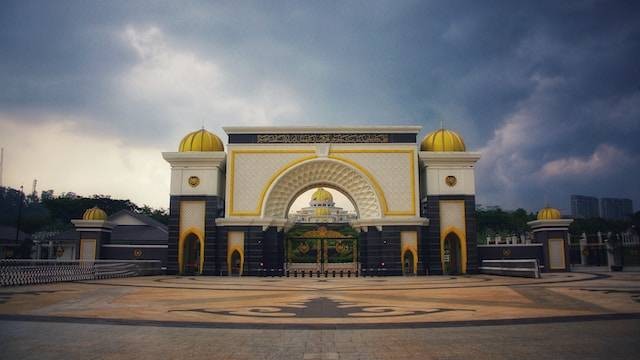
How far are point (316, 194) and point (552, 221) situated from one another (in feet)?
177

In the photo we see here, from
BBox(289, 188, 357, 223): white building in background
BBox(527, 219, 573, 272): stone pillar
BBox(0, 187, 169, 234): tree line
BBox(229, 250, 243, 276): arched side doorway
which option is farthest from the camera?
BBox(289, 188, 357, 223): white building in background

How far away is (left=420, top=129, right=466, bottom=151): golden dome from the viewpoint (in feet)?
117

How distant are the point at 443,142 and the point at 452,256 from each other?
28.0 feet

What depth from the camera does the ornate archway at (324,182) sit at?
3488 cm

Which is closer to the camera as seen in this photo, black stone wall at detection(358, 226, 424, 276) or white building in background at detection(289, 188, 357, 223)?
black stone wall at detection(358, 226, 424, 276)

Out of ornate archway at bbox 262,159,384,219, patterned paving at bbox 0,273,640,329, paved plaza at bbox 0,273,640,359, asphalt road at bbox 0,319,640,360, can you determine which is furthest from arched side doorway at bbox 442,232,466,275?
asphalt road at bbox 0,319,640,360

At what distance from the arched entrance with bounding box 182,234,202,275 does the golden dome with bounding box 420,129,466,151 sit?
60.1 feet

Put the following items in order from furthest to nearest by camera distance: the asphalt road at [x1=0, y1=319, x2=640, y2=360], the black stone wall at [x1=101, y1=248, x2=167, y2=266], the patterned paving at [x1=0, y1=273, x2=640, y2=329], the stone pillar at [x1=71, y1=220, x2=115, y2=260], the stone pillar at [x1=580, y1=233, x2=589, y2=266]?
the stone pillar at [x1=580, y1=233, x2=589, y2=266] < the stone pillar at [x1=71, y1=220, x2=115, y2=260] < the black stone wall at [x1=101, y1=248, x2=167, y2=266] < the patterned paving at [x1=0, y1=273, x2=640, y2=329] < the asphalt road at [x1=0, y1=319, x2=640, y2=360]

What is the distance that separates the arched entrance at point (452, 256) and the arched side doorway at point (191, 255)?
17261 millimetres

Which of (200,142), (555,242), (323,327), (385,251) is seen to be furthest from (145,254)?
(555,242)

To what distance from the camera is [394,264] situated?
33.4 meters

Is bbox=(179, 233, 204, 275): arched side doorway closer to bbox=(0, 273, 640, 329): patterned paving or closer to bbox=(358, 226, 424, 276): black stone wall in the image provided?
bbox=(358, 226, 424, 276): black stone wall

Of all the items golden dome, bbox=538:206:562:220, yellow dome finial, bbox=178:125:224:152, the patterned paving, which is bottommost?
the patterned paving

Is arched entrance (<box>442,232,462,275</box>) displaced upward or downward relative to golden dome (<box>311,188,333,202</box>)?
downward
